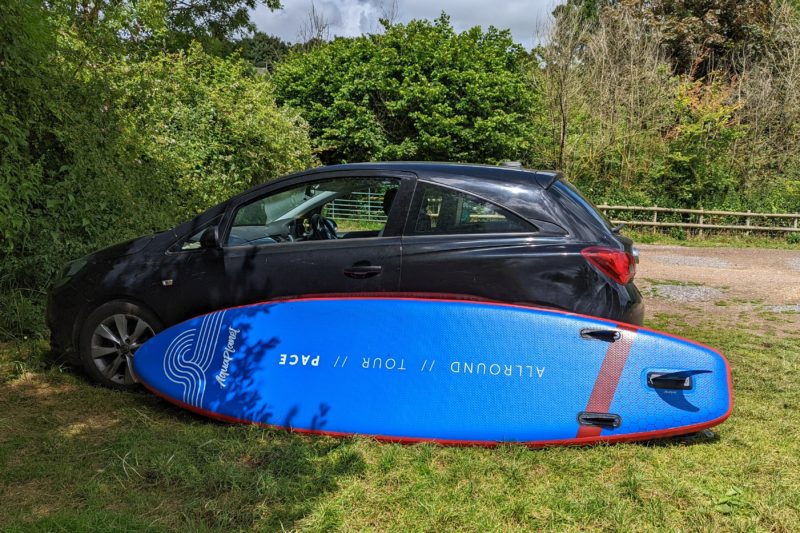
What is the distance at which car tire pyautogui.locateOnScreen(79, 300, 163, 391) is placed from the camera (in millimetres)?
4562

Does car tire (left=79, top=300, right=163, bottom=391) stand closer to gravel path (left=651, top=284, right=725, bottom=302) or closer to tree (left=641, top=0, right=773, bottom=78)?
gravel path (left=651, top=284, right=725, bottom=302)

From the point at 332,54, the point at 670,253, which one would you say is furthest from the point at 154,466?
the point at 332,54

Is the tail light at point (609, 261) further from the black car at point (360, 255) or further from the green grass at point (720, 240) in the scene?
the green grass at point (720, 240)

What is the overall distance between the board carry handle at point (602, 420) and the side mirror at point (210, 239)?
105 inches

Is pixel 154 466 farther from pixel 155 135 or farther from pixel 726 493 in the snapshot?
pixel 155 135

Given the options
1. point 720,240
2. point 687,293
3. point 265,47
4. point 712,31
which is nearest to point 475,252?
point 687,293

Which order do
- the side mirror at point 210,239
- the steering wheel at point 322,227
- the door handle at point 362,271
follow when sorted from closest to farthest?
the door handle at point 362,271, the side mirror at point 210,239, the steering wheel at point 322,227

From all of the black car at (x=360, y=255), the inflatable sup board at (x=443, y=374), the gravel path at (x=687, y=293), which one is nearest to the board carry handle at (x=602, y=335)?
the inflatable sup board at (x=443, y=374)

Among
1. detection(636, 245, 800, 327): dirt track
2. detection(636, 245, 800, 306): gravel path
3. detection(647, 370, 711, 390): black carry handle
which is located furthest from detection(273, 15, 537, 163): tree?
detection(647, 370, 711, 390): black carry handle

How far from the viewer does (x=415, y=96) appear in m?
21.2

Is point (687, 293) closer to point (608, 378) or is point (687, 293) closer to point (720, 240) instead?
point (608, 378)

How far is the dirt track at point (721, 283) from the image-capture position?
828 cm

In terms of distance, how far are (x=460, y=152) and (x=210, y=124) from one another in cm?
1221

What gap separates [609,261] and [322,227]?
2.14 meters
